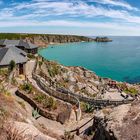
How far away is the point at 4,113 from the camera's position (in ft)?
47.7

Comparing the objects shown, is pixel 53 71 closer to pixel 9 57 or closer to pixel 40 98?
pixel 9 57

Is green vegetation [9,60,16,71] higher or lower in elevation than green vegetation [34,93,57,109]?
higher

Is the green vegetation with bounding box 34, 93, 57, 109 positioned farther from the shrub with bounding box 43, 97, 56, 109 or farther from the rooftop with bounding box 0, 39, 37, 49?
the rooftop with bounding box 0, 39, 37, 49

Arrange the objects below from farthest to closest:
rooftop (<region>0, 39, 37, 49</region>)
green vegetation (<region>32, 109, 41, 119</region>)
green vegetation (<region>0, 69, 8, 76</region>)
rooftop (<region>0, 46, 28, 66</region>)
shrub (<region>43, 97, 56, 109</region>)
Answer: rooftop (<region>0, 39, 37, 49</region>) < rooftop (<region>0, 46, 28, 66</region>) < green vegetation (<region>0, 69, 8, 76</region>) < shrub (<region>43, 97, 56, 109</region>) < green vegetation (<region>32, 109, 41, 119</region>)

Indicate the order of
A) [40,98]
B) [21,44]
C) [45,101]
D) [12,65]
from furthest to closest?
[21,44]
[12,65]
[40,98]
[45,101]

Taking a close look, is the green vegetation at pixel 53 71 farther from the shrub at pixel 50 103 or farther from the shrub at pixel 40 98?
the shrub at pixel 50 103

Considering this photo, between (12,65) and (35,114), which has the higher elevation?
(12,65)

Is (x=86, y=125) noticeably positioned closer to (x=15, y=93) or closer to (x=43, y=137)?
(x=15, y=93)

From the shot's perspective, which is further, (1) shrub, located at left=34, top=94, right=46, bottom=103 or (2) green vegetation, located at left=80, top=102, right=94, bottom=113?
(2) green vegetation, located at left=80, top=102, right=94, bottom=113

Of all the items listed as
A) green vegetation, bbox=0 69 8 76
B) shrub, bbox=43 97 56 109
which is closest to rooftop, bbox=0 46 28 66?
green vegetation, bbox=0 69 8 76

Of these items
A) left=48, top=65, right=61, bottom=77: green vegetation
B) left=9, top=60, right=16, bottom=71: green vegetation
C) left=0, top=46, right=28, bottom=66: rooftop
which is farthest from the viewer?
left=48, top=65, right=61, bottom=77: green vegetation

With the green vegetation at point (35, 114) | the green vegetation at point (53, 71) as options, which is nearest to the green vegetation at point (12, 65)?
the green vegetation at point (53, 71)

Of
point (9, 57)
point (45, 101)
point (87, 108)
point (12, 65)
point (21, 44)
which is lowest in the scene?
point (87, 108)

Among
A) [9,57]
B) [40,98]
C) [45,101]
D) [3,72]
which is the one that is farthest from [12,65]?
[45,101]
